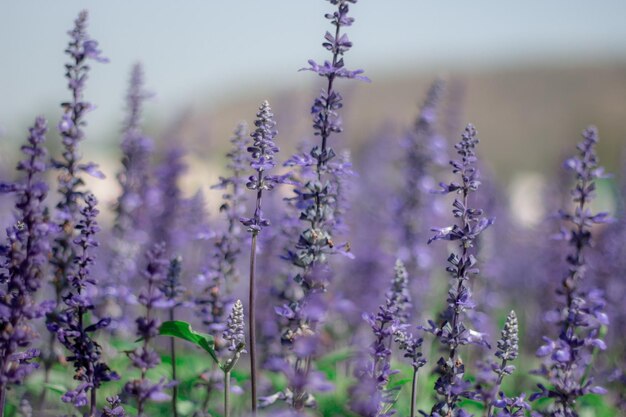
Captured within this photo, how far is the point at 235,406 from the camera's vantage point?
6.73m

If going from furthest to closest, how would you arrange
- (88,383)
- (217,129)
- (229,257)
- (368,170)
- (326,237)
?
1. (217,129)
2. (368,170)
3. (229,257)
4. (326,237)
5. (88,383)

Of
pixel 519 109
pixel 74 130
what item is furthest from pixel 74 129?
pixel 519 109

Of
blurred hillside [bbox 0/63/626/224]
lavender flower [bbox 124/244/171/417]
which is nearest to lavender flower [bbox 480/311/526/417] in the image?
lavender flower [bbox 124/244/171/417]

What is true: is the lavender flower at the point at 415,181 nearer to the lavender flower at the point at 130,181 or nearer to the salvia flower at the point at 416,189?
the salvia flower at the point at 416,189

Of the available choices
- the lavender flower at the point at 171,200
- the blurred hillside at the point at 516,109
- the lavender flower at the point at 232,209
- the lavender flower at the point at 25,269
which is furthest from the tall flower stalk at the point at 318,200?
the blurred hillside at the point at 516,109

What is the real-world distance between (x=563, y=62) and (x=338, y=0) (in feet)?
173

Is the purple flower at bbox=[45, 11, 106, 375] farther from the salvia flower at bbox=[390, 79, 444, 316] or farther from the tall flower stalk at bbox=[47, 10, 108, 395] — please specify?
the salvia flower at bbox=[390, 79, 444, 316]

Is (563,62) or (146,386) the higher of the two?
(563,62)

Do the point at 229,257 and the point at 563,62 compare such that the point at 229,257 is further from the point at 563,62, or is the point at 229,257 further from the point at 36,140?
the point at 563,62

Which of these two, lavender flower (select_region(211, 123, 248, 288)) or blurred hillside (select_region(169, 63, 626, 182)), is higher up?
blurred hillside (select_region(169, 63, 626, 182))

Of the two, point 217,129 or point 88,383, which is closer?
point 88,383

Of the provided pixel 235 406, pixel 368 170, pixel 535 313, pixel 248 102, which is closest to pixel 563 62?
pixel 248 102

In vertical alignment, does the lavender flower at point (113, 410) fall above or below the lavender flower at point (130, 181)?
below

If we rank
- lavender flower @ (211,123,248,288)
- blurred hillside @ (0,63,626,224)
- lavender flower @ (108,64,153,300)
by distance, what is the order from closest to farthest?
lavender flower @ (211,123,248,288) < lavender flower @ (108,64,153,300) < blurred hillside @ (0,63,626,224)
